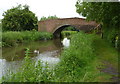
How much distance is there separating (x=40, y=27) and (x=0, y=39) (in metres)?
13.2

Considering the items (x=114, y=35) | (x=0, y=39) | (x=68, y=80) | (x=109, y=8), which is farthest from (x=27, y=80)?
(x=0, y=39)

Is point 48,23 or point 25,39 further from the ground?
point 48,23

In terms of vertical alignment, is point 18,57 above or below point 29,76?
below

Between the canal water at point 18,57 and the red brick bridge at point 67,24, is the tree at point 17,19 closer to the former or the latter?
the red brick bridge at point 67,24

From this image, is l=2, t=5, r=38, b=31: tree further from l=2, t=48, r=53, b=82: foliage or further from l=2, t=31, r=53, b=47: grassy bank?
l=2, t=48, r=53, b=82: foliage

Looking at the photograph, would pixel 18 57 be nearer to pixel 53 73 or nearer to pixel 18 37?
pixel 53 73

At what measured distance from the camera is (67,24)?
73.4ft

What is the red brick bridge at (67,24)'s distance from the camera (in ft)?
66.2

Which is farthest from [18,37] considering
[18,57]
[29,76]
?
[29,76]

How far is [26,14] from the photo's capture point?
23500 mm

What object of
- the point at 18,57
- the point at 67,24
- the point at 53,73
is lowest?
the point at 18,57

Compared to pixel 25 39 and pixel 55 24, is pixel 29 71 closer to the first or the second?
pixel 25 39

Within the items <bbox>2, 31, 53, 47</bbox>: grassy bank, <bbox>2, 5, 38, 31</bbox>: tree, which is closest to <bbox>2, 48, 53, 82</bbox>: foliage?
<bbox>2, 31, 53, 47</bbox>: grassy bank

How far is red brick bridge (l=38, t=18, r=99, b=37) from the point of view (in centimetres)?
2018
